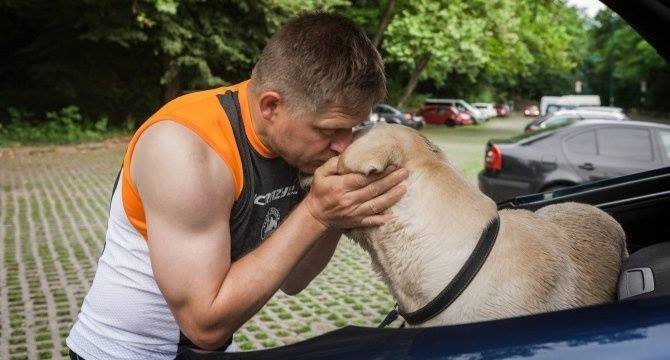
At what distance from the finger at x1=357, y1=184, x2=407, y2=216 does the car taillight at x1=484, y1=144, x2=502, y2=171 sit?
7349mm

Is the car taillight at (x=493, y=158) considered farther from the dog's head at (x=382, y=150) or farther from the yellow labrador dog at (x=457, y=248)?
the dog's head at (x=382, y=150)

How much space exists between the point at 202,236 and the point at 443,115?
38889 millimetres

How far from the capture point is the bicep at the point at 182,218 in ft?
5.07

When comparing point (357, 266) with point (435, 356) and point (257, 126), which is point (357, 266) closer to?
point (257, 126)

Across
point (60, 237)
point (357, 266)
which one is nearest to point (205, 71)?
point (60, 237)

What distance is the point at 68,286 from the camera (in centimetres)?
609

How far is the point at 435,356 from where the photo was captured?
1.12 metres

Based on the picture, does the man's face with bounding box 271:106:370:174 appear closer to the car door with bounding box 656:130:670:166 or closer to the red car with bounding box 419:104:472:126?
the car door with bounding box 656:130:670:166

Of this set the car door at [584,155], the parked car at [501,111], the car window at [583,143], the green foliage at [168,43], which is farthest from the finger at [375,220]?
the parked car at [501,111]

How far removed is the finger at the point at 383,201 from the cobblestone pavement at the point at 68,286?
328 centimetres

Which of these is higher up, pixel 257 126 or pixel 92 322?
pixel 257 126

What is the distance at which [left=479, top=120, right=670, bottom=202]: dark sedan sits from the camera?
8297mm

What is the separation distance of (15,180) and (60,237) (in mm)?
6171

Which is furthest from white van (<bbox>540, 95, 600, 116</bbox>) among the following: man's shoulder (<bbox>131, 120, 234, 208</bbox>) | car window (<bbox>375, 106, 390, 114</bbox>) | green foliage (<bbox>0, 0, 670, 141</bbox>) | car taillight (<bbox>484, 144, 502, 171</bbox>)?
man's shoulder (<bbox>131, 120, 234, 208</bbox>)
